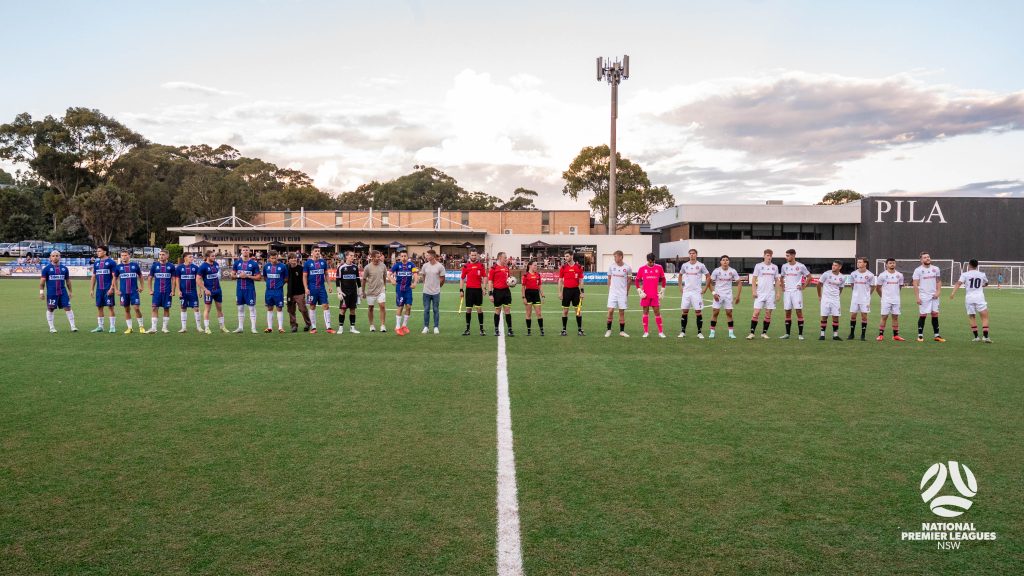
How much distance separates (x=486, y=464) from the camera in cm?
541

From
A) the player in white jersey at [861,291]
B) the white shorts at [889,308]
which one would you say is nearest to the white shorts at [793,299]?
the player in white jersey at [861,291]

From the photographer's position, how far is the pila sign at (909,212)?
169 feet

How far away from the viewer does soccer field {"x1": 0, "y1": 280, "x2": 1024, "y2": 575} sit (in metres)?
3.80

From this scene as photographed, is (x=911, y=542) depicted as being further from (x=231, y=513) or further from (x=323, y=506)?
(x=231, y=513)

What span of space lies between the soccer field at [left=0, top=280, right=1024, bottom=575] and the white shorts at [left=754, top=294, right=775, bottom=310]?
11.9ft

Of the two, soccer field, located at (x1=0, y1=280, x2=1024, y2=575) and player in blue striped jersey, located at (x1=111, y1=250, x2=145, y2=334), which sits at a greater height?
player in blue striped jersey, located at (x1=111, y1=250, x2=145, y2=334)

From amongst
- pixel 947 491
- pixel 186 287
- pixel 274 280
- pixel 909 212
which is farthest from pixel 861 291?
pixel 909 212

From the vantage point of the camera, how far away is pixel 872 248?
52781mm

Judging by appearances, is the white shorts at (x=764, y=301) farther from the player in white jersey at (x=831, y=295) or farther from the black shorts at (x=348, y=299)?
the black shorts at (x=348, y=299)

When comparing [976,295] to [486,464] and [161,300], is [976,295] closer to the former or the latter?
[486,464]

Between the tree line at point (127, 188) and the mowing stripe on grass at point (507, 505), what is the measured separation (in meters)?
64.6

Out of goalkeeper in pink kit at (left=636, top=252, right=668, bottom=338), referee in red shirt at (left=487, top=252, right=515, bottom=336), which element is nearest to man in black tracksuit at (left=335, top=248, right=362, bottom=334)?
referee in red shirt at (left=487, top=252, right=515, bottom=336)

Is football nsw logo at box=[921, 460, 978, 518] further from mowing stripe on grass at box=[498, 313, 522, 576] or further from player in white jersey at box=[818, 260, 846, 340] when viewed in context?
player in white jersey at box=[818, 260, 846, 340]

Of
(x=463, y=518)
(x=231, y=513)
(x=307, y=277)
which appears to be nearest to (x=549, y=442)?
(x=463, y=518)
